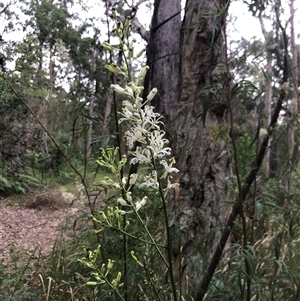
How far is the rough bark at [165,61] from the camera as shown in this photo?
362 centimetres

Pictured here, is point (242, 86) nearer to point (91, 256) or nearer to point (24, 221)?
point (91, 256)

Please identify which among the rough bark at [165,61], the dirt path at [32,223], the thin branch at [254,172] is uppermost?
the rough bark at [165,61]

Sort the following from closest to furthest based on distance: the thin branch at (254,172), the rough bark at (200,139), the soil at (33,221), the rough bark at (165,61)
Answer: the thin branch at (254,172), the rough bark at (200,139), the rough bark at (165,61), the soil at (33,221)

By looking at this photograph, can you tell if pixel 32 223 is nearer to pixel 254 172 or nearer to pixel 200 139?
pixel 200 139

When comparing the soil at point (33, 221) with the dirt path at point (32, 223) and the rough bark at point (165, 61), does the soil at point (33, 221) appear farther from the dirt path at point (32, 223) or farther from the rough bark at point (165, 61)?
the rough bark at point (165, 61)

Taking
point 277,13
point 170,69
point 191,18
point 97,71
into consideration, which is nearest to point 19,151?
point 170,69

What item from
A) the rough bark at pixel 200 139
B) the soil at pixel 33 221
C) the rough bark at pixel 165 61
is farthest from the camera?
the soil at pixel 33 221

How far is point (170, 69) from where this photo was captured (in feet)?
12.6

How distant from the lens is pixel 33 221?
6.08m

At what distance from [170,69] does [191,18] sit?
1064 mm

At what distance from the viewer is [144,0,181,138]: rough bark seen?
362cm

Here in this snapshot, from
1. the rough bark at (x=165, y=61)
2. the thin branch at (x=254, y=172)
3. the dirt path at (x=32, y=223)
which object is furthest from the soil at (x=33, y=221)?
the thin branch at (x=254, y=172)

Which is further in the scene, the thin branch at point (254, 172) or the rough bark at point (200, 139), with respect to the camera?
the rough bark at point (200, 139)

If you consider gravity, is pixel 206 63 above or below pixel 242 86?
above
